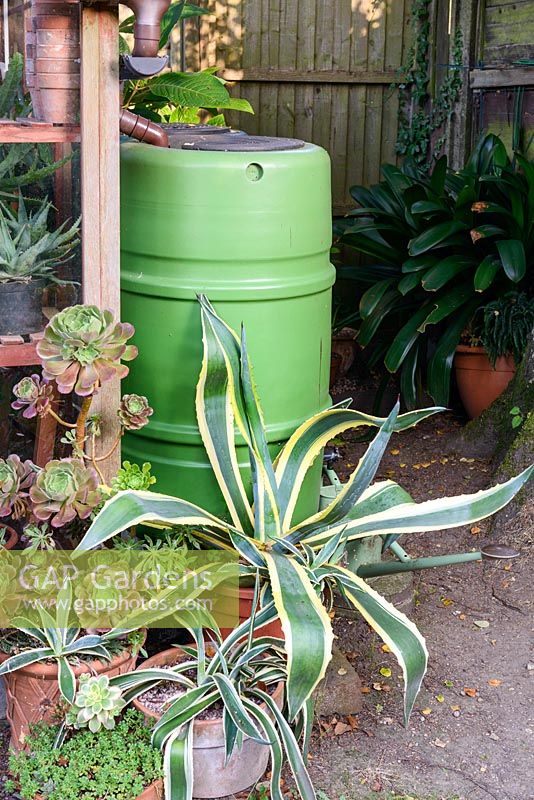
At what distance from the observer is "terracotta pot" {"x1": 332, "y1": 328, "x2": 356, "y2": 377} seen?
5023mm

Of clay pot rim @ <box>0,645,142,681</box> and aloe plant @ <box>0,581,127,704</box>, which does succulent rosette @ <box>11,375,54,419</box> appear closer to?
aloe plant @ <box>0,581,127,704</box>

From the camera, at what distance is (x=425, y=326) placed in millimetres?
4227

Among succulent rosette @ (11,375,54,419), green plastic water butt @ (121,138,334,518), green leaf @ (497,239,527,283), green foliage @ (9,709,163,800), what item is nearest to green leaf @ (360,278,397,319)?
green leaf @ (497,239,527,283)

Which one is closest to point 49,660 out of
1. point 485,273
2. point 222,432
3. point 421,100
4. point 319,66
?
point 222,432

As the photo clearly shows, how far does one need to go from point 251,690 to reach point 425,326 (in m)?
2.44

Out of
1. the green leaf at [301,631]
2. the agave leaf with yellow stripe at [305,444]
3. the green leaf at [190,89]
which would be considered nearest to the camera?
the green leaf at [301,631]

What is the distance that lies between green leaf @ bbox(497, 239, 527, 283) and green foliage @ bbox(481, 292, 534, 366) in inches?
7.2

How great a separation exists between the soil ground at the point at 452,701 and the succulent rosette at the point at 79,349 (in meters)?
0.90

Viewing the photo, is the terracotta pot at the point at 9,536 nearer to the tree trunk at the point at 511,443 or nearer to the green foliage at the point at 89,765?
the green foliage at the point at 89,765

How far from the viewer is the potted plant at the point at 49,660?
2059 millimetres

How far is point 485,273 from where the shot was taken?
3973mm

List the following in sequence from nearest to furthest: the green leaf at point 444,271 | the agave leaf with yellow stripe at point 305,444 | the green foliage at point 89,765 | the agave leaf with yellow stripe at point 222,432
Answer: the green foliage at point 89,765 → the agave leaf with yellow stripe at point 222,432 → the agave leaf with yellow stripe at point 305,444 → the green leaf at point 444,271

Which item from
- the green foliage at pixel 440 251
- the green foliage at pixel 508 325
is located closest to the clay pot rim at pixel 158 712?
the green foliage at pixel 440 251

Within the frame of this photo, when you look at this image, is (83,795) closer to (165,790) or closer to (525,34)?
(165,790)
